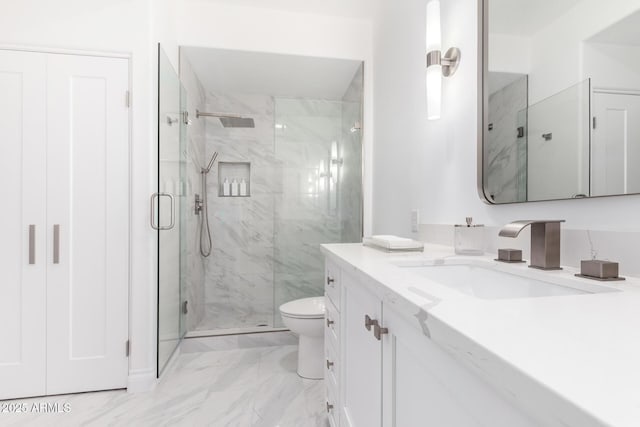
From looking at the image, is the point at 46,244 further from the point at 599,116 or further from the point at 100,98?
the point at 599,116

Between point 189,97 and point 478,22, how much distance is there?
215 centimetres

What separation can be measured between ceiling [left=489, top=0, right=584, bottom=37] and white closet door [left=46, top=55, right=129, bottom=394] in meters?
1.88

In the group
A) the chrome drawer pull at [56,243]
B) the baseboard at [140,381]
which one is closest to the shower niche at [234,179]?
the chrome drawer pull at [56,243]

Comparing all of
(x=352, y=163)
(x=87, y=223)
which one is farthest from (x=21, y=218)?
(x=352, y=163)

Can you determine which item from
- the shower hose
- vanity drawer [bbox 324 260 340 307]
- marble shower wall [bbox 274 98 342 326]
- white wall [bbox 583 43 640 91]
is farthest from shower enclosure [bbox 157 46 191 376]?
white wall [bbox 583 43 640 91]

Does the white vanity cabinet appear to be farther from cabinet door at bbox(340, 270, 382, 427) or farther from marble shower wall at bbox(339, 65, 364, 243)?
marble shower wall at bbox(339, 65, 364, 243)

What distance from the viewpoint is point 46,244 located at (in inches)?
70.8

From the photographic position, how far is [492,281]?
0.95m

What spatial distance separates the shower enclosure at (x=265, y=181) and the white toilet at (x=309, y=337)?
2.18 ft

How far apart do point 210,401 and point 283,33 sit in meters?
2.45

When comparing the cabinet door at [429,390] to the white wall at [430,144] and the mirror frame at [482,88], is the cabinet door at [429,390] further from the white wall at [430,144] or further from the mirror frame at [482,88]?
the mirror frame at [482,88]

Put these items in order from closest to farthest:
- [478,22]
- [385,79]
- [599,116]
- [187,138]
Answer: [599,116], [478,22], [385,79], [187,138]

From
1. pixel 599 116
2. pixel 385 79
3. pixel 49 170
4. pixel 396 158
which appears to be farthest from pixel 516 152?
pixel 49 170

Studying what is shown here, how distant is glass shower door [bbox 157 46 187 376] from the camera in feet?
6.29
